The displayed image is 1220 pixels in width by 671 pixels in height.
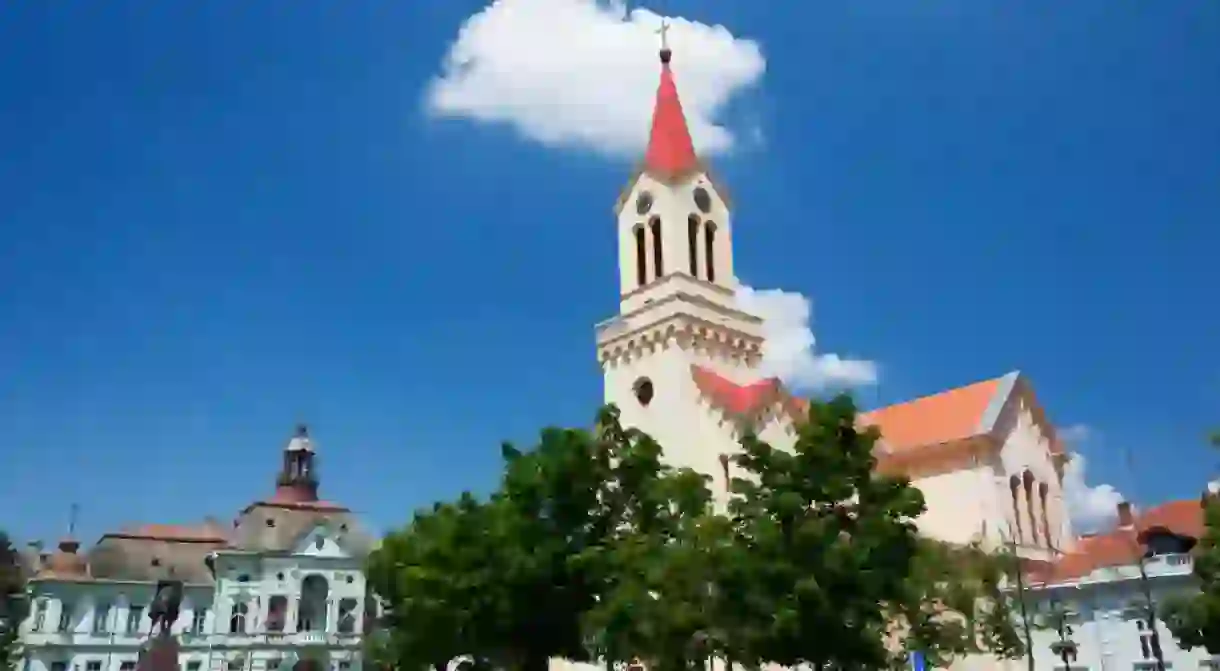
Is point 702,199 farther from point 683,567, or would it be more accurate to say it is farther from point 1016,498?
point 683,567

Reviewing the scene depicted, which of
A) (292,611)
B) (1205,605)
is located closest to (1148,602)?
A: (1205,605)

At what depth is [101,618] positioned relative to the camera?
56500 mm

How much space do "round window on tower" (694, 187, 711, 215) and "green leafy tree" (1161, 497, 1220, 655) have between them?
101 ft

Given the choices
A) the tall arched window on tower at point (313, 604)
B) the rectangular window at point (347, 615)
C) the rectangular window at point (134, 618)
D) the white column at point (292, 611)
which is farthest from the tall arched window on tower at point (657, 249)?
the rectangular window at point (134, 618)

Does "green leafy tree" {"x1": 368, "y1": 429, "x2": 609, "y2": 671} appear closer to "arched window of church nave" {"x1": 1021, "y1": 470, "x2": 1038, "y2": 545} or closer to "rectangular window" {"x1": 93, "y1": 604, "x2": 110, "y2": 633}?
"arched window of church nave" {"x1": 1021, "y1": 470, "x2": 1038, "y2": 545}

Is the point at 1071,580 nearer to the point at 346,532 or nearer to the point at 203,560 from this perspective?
the point at 346,532

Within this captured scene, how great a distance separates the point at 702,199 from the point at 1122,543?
88.7 ft

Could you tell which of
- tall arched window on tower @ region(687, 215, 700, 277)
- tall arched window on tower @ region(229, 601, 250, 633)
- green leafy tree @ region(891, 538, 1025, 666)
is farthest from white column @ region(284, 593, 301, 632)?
green leafy tree @ region(891, 538, 1025, 666)

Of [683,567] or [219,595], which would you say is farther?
[219,595]

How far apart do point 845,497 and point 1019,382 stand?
26527 mm

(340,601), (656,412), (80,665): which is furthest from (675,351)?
(80,665)

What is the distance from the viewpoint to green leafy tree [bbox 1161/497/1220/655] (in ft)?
99.6

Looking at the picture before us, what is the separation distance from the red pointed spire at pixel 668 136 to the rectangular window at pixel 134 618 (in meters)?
37.7

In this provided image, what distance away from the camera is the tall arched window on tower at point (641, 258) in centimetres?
5703
